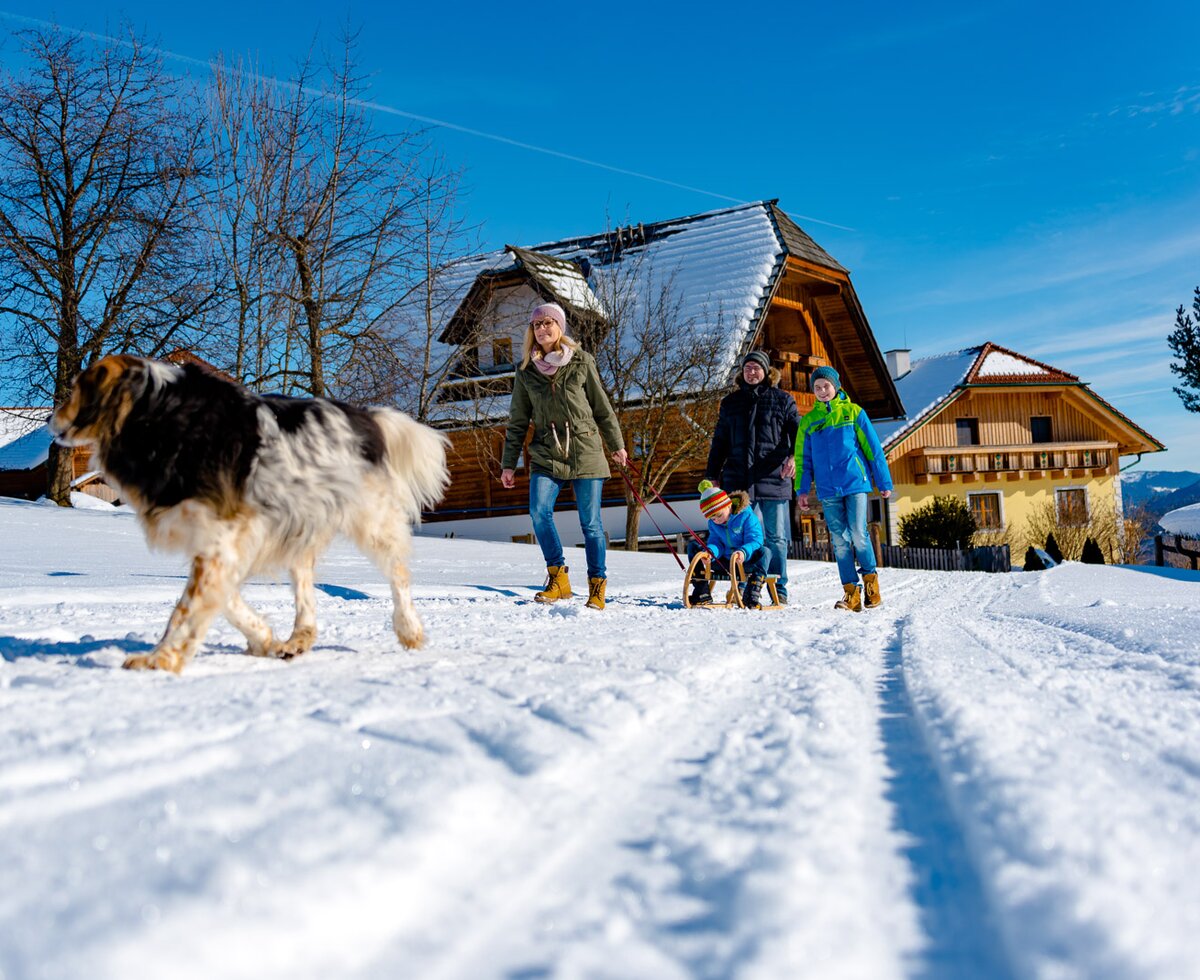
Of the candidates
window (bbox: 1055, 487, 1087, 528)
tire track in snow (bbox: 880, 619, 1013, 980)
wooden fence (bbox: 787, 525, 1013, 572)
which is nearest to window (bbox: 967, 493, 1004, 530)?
window (bbox: 1055, 487, 1087, 528)

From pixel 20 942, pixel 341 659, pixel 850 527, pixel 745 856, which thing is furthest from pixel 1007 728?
pixel 850 527

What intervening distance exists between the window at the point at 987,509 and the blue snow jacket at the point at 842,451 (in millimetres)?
31824

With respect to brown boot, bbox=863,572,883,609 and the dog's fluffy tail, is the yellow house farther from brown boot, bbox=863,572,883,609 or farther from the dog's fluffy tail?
the dog's fluffy tail

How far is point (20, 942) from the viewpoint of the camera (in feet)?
3.29

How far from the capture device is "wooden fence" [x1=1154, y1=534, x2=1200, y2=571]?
75.6ft

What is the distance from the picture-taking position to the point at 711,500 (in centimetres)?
716

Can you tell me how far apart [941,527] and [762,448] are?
22.4 meters

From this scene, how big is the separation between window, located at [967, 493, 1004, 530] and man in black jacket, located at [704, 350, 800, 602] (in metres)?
31.5

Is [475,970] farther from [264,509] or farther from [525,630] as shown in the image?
[525,630]

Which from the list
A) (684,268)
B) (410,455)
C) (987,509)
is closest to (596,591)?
(410,455)

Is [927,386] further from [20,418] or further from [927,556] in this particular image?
[20,418]

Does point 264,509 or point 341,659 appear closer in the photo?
point 264,509

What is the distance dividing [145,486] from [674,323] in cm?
2110

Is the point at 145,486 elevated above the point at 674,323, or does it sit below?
below
